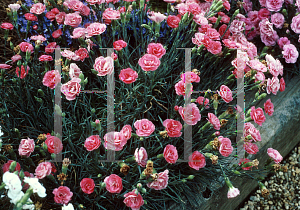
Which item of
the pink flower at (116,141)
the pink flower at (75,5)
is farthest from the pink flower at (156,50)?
the pink flower at (75,5)

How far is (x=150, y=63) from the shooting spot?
5.27 feet

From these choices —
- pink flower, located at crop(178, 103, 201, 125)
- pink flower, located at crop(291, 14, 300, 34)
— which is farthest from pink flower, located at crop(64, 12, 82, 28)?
pink flower, located at crop(291, 14, 300, 34)

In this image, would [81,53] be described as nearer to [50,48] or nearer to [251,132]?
[50,48]

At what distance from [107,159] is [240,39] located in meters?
1.43

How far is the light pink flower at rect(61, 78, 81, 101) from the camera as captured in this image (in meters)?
1.56

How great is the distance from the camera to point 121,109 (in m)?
1.98

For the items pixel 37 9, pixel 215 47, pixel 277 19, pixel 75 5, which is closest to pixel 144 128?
pixel 215 47

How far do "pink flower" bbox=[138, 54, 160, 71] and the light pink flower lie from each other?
0.37 metres

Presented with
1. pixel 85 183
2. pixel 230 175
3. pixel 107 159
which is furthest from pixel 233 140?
pixel 85 183

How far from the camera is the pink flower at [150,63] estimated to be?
1.60 m

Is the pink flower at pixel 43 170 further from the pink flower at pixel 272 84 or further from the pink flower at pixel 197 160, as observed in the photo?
the pink flower at pixel 272 84

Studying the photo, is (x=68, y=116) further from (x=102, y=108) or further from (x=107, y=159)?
(x=107, y=159)

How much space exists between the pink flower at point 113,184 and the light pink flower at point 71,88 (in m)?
0.49

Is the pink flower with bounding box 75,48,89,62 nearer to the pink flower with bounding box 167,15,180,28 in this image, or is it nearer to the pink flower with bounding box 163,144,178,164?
the pink flower with bounding box 167,15,180,28
